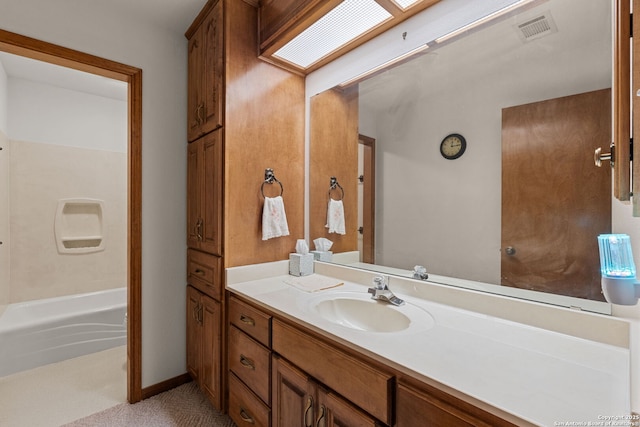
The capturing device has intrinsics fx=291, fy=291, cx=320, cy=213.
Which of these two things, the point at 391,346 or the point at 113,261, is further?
the point at 113,261

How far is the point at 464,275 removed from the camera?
1.28 meters

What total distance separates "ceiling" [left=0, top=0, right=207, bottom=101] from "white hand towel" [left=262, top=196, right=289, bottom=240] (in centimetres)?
127

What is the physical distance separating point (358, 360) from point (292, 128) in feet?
4.86

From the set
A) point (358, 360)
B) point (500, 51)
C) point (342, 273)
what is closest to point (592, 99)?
point (500, 51)

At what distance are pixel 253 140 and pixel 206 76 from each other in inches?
20.6

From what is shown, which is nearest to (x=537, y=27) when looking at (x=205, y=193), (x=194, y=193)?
(x=205, y=193)

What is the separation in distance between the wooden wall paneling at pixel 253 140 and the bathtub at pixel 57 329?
186cm

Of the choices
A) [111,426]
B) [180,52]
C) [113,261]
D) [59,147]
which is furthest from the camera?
[113,261]

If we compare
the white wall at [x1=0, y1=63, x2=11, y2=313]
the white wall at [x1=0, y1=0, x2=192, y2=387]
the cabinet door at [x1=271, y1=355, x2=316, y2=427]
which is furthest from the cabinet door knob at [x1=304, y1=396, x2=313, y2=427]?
the white wall at [x1=0, y1=63, x2=11, y2=313]

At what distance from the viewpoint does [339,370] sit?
37.4 inches

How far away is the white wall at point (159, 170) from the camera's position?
1816mm

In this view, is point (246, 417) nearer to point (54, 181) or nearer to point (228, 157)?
point (228, 157)

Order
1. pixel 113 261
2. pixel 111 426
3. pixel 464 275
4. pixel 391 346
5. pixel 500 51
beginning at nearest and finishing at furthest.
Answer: pixel 391 346
pixel 500 51
pixel 464 275
pixel 111 426
pixel 113 261

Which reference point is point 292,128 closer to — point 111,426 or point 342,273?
point 342,273
